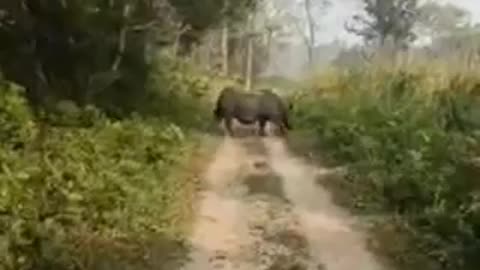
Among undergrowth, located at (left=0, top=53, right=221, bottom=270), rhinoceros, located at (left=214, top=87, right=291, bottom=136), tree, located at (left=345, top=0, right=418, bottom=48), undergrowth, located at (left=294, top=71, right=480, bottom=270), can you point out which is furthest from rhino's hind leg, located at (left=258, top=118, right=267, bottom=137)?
tree, located at (left=345, top=0, right=418, bottom=48)

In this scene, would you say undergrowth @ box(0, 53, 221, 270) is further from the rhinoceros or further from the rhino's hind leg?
the rhino's hind leg

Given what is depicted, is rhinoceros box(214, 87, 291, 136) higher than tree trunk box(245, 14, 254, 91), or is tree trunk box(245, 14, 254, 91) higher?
rhinoceros box(214, 87, 291, 136)

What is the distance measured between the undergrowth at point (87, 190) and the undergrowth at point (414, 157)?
2.40 metres

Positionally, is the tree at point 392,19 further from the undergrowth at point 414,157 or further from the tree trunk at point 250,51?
the undergrowth at point 414,157

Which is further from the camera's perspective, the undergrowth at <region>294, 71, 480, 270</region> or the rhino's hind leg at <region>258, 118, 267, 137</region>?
the rhino's hind leg at <region>258, 118, 267, 137</region>

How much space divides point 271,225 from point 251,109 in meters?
11.3

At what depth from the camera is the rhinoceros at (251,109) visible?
22219 millimetres

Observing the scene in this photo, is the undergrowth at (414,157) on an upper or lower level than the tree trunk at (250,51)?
upper

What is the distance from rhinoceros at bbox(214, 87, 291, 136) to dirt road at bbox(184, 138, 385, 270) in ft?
19.2

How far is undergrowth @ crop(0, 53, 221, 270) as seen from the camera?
824cm

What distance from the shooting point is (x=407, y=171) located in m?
12.2

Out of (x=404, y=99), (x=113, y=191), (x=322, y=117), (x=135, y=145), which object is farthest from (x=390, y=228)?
(x=322, y=117)

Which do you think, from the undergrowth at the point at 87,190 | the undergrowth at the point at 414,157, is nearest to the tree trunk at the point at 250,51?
the undergrowth at the point at 414,157

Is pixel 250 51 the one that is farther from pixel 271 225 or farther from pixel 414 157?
pixel 271 225
